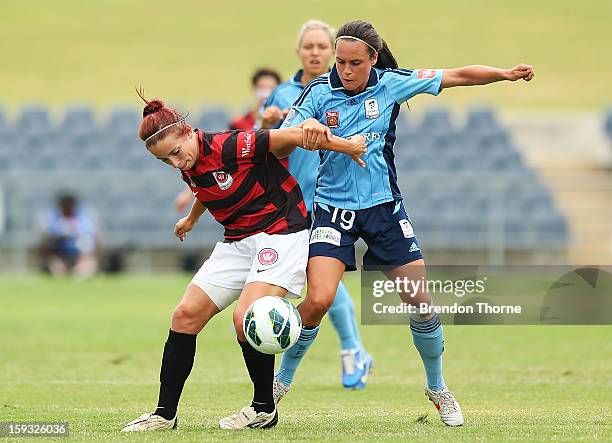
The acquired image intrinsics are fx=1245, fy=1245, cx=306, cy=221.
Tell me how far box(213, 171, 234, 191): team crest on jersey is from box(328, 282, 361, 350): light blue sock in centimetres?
267

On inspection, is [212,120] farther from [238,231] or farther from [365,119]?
[238,231]

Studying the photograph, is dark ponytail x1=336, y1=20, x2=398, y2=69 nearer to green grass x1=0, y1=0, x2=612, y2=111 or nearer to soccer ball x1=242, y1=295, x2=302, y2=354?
soccer ball x1=242, y1=295, x2=302, y2=354

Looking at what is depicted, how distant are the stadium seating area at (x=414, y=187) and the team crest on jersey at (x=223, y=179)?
1372cm

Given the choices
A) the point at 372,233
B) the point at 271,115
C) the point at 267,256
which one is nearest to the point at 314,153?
the point at 271,115

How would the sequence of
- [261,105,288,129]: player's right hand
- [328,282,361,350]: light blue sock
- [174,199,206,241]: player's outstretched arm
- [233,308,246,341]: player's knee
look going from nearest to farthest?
1. [233,308,246,341]: player's knee
2. [174,199,206,241]: player's outstretched arm
3. [261,105,288,129]: player's right hand
4. [328,282,361,350]: light blue sock

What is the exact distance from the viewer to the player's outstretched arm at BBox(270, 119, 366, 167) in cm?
655

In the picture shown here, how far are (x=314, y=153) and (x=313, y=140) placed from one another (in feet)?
7.49

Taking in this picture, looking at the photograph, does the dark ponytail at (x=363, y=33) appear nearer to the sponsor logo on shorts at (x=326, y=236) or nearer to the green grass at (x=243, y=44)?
the sponsor logo on shorts at (x=326, y=236)

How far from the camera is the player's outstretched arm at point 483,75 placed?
6.79 m

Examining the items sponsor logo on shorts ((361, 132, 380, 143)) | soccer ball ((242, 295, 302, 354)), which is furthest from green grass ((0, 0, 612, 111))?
soccer ball ((242, 295, 302, 354))

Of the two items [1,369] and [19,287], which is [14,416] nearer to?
[1,369]

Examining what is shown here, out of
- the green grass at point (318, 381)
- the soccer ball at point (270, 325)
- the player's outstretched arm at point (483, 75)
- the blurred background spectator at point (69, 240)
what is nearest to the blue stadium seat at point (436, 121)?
the blurred background spectator at point (69, 240)

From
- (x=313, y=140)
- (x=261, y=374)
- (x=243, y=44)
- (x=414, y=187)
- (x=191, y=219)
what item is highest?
(x=243, y=44)

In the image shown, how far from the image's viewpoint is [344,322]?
933 centimetres
